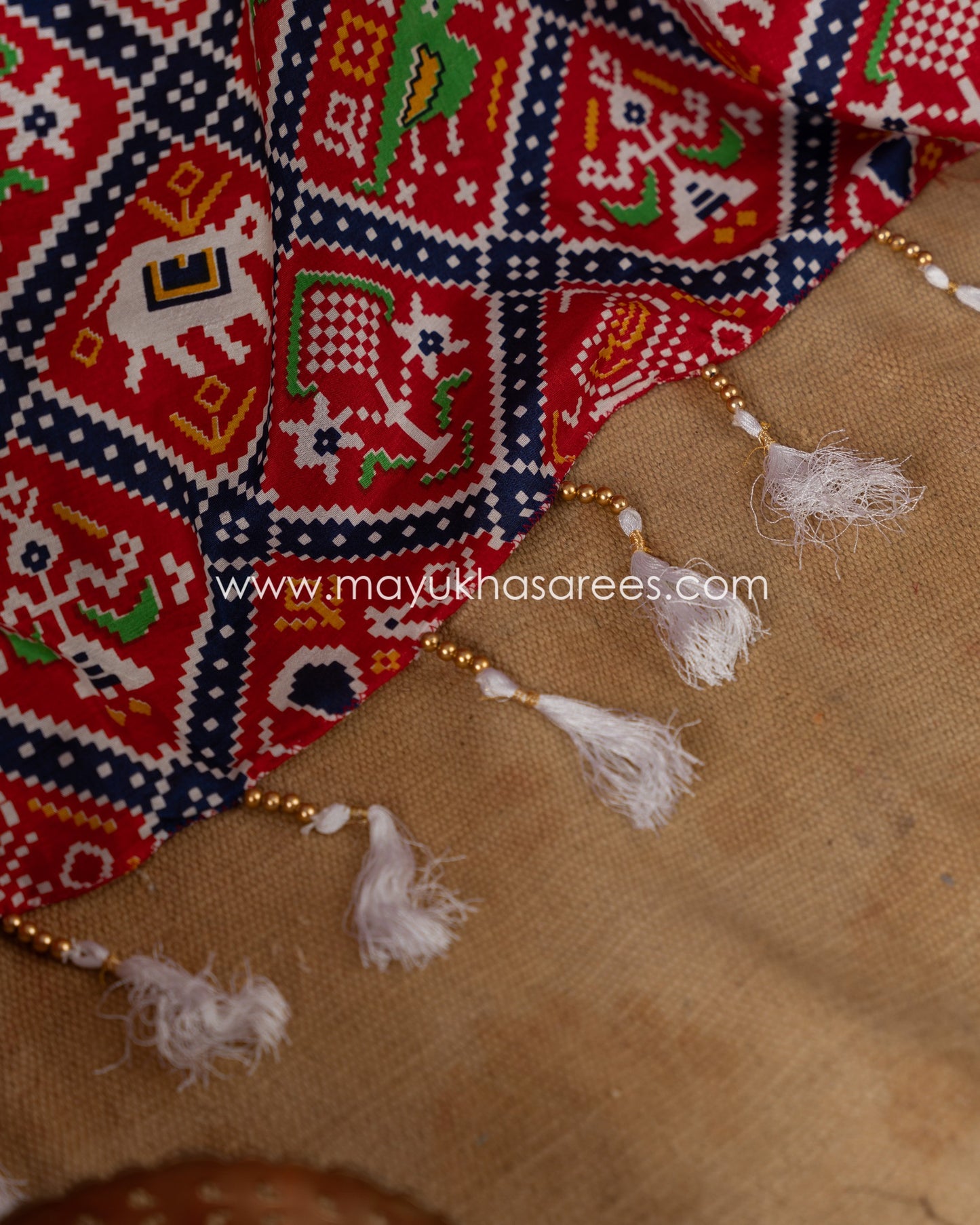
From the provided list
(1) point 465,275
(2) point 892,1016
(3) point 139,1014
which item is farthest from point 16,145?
(2) point 892,1016

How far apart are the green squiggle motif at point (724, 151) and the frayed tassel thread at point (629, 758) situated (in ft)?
2.08

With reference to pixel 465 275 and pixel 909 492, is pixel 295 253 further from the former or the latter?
pixel 909 492

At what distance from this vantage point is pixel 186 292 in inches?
37.6

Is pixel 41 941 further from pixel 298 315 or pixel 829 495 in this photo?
pixel 829 495

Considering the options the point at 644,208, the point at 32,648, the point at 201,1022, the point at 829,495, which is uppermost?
the point at 644,208

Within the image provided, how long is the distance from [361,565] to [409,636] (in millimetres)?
91

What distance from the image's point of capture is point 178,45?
2.88 feet

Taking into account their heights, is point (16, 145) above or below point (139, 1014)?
above

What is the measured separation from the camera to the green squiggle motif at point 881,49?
1.08 metres

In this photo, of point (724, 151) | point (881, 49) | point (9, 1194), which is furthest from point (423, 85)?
point (9, 1194)

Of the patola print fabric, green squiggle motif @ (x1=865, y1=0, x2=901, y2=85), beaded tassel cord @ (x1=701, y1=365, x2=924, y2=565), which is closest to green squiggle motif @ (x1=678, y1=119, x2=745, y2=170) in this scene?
the patola print fabric

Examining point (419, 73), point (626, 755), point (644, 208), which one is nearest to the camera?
point (626, 755)

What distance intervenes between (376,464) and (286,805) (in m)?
0.34

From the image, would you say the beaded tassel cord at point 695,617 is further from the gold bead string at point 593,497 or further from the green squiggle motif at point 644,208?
the green squiggle motif at point 644,208
